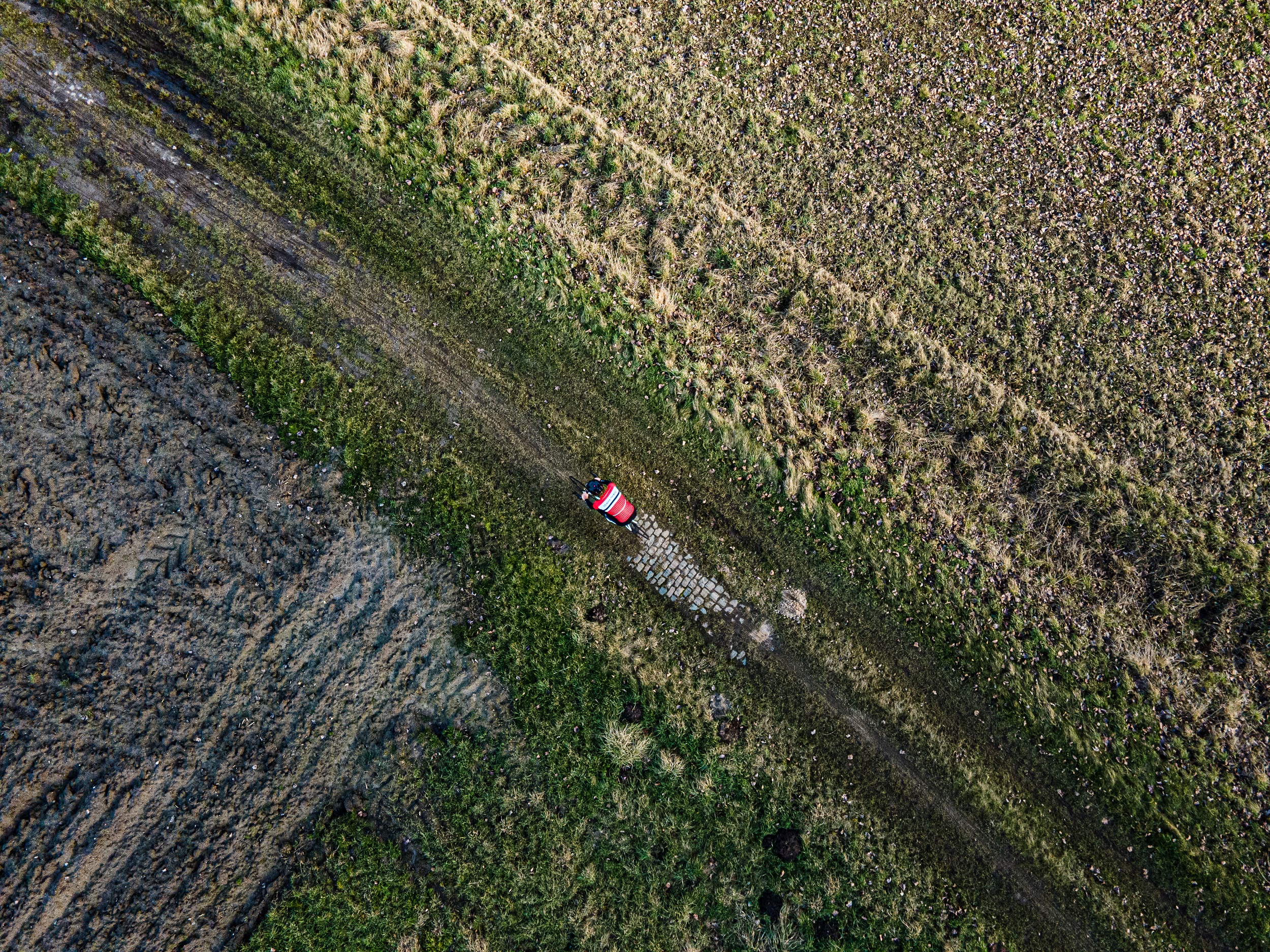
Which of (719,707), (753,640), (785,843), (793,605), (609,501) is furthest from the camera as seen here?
(793,605)

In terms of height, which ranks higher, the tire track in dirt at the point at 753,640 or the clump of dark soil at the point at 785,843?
the tire track in dirt at the point at 753,640

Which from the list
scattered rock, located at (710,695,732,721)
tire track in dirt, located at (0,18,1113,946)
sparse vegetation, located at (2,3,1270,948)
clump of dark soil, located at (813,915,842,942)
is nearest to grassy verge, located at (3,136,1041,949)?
clump of dark soil, located at (813,915,842,942)

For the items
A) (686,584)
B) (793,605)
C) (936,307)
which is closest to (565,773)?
(686,584)

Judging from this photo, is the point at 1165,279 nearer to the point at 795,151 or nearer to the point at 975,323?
the point at 975,323

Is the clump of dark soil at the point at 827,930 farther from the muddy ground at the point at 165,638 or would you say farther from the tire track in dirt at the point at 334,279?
the muddy ground at the point at 165,638

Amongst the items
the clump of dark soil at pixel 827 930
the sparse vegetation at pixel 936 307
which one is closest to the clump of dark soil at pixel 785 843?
the clump of dark soil at pixel 827 930

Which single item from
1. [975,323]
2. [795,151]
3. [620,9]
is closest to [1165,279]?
[975,323]

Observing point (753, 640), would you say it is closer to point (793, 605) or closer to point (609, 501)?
point (793, 605)
